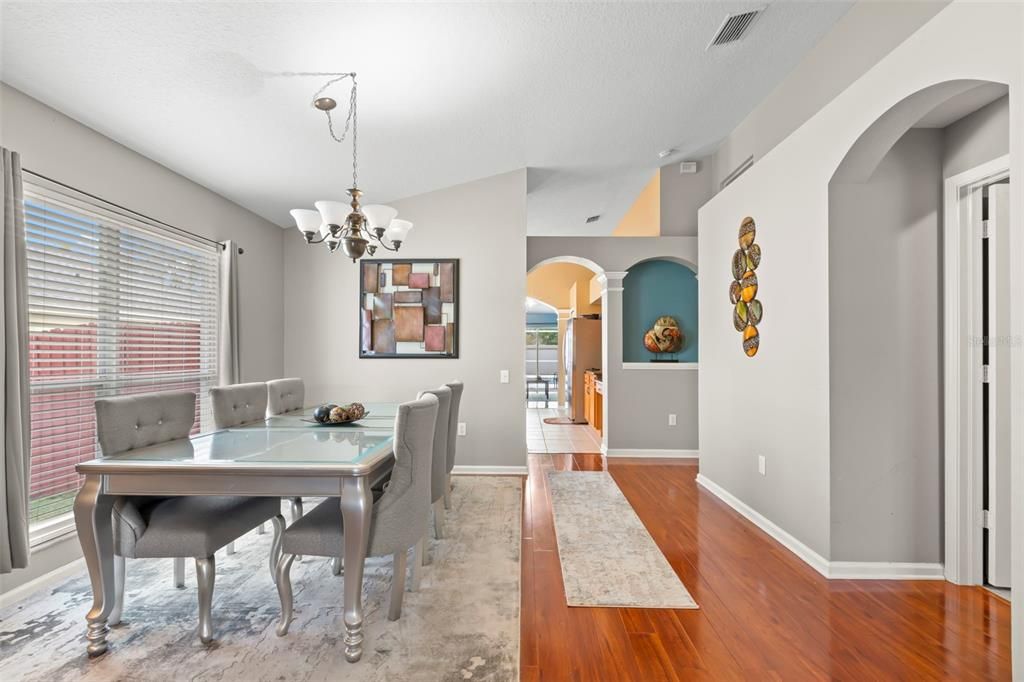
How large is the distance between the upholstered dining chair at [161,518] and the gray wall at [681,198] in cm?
490

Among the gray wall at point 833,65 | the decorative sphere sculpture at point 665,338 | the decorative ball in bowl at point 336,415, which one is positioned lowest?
the decorative ball in bowl at point 336,415

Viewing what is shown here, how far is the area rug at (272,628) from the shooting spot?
1801 millimetres

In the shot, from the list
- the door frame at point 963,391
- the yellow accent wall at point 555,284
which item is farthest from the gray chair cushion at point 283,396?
the yellow accent wall at point 555,284

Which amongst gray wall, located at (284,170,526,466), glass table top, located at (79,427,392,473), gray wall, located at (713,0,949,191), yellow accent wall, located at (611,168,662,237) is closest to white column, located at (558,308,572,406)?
yellow accent wall, located at (611,168,662,237)

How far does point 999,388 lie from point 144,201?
5.00m

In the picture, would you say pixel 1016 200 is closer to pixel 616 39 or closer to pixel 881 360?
pixel 881 360

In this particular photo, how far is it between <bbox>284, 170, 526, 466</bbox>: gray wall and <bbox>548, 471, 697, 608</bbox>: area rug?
101 centimetres

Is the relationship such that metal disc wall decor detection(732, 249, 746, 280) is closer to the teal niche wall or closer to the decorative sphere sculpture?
the decorative sphere sculpture

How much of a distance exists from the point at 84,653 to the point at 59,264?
193cm

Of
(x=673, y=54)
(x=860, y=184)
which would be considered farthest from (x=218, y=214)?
(x=860, y=184)

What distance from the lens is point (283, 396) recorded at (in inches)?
137

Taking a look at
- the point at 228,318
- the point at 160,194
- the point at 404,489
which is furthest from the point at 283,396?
the point at 404,489

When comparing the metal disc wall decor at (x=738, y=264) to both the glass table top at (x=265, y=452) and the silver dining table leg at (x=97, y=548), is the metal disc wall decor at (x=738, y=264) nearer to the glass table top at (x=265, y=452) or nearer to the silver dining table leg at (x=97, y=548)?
the glass table top at (x=265, y=452)

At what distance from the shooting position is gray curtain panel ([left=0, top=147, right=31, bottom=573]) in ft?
7.11
